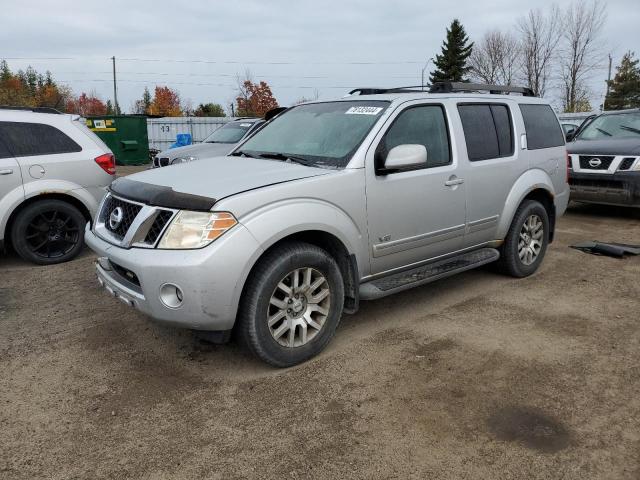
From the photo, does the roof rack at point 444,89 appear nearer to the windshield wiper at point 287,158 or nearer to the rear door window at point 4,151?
the windshield wiper at point 287,158

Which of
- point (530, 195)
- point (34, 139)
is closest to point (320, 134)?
point (530, 195)

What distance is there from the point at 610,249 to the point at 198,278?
5355 millimetres

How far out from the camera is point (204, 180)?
11.7 feet

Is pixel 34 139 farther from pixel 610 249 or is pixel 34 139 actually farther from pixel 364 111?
pixel 610 249

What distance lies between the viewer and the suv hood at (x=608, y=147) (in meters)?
8.29

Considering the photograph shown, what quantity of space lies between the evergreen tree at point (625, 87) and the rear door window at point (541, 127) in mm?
56301

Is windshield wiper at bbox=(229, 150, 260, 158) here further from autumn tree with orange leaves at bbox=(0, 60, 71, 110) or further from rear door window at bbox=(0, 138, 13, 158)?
autumn tree with orange leaves at bbox=(0, 60, 71, 110)

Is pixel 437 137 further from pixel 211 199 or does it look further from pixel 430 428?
pixel 430 428

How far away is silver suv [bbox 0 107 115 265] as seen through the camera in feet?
19.4

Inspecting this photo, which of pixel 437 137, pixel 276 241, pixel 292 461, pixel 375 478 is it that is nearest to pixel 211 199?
pixel 276 241

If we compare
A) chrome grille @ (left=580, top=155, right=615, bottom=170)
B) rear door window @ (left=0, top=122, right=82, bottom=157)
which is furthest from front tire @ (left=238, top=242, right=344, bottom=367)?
chrome grille @ (left=580, top=155, right=615, bottom=170)

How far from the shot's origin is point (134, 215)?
3.47m

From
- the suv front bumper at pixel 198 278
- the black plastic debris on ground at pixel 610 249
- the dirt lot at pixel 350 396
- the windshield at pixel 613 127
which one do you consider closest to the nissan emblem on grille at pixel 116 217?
the suv front bumper at pixel 198 278

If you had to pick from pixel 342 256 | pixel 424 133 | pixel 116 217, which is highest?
pixel 424 133
